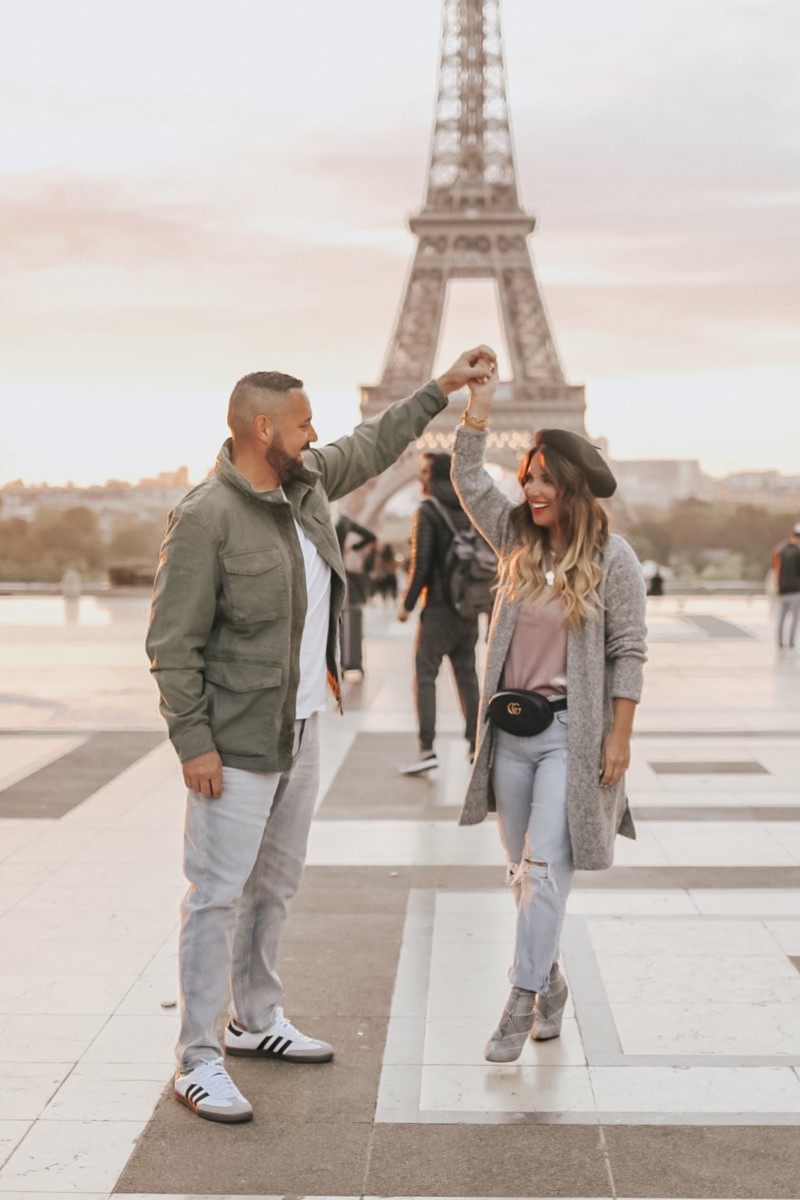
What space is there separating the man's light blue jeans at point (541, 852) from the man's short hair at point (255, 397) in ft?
3.50

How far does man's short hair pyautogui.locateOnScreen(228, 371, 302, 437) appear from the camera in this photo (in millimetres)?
3803

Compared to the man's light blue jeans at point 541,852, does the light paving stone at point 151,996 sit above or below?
below

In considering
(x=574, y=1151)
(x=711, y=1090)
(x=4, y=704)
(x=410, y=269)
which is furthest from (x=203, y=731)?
(x=410, y=269)

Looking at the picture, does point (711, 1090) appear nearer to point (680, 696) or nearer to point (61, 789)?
point (61, 789)

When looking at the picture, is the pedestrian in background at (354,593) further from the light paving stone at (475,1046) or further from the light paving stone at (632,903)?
the light paving stone at (475,1046)

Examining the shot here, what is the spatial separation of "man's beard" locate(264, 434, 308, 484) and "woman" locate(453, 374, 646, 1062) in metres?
0.59

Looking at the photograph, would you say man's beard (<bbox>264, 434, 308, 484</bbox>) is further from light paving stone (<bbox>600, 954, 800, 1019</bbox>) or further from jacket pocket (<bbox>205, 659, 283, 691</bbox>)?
light paving stone (<bbox>600, 954, 800, 1019</bbox>)

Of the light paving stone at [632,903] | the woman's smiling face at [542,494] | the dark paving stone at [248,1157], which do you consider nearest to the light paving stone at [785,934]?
the light paving stone at [632,903]

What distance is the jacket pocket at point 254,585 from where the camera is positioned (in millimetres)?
3738

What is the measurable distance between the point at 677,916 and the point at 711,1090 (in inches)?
64.3

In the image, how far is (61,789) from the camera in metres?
8.02

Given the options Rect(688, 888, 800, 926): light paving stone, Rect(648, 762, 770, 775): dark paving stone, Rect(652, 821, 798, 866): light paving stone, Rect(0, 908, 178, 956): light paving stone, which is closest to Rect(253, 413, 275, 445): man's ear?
Rect(0, 908, 178, 956): light paving stone

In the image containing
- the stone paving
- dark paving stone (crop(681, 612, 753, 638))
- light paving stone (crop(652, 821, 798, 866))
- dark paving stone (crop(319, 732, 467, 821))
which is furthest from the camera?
dark paving stone (crop(681, 612, 753, 638))

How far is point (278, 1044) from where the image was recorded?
4098 mm
